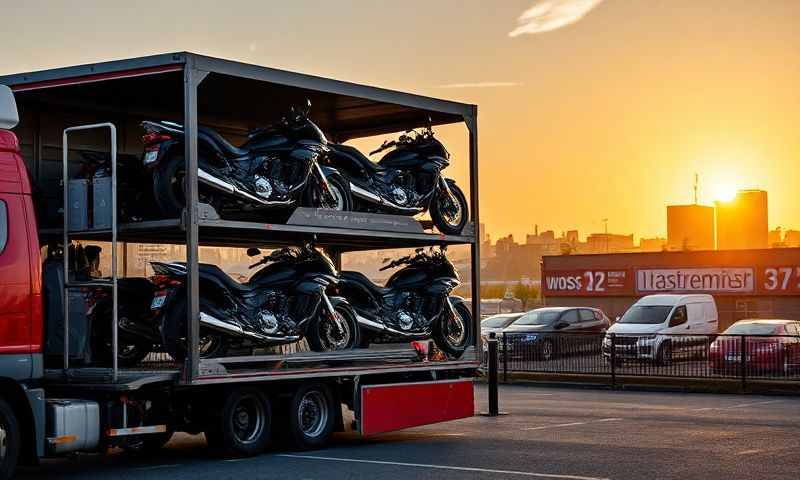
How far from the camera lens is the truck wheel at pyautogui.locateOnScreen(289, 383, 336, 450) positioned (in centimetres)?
1473

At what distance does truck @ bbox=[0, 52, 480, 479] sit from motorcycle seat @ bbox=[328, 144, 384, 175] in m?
0.61

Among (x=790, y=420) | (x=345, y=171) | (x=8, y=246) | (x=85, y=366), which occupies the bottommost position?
(x=790, y=420)

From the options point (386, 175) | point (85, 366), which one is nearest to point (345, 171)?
point (386, 175)

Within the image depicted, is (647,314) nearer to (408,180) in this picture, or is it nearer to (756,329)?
(756,329)

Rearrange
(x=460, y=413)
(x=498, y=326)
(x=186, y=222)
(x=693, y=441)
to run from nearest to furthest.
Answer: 1. (x=186, y=222)
2. (x=693, y=441)
3. (x=460, y=413)
4. (x=498, y=326)

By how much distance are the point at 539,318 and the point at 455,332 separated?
20.7 m

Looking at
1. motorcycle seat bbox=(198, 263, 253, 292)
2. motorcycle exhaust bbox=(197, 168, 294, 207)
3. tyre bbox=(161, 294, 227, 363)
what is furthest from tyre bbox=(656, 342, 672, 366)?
tyre bbox=(161, 294, 227, 363)

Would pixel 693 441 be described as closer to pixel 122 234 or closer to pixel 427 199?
pixel 427 199

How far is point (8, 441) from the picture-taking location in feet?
38.0

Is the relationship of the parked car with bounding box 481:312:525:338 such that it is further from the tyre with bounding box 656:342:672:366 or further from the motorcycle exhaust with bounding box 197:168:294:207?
the motorcycle exhaust with bounding box 197:168:294:207

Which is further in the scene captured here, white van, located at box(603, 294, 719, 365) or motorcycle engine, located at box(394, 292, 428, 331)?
white van, located at box(603, 294, 719, 365)

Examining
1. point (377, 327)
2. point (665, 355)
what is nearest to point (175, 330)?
point (377, 327)

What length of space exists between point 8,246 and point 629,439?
7979 mm

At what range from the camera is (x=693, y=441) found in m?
15.9
